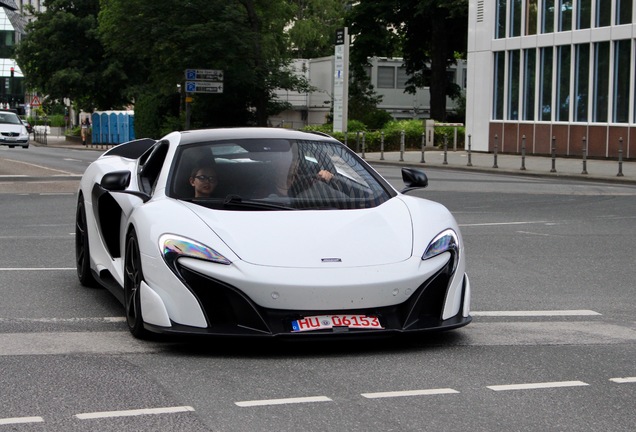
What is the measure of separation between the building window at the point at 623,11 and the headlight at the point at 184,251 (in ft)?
118

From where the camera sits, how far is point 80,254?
32.7ft

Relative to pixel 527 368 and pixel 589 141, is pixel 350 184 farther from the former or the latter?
pixel 589 141

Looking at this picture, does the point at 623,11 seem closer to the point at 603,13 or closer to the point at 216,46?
the point at 603,13

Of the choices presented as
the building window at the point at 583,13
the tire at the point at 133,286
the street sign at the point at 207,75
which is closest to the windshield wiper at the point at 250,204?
the tire at the point at 133,286

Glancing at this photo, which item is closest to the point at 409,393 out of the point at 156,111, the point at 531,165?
the point at 531,165

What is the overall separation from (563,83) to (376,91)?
33.4 meters

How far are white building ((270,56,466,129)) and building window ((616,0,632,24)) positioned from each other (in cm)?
Result: 2865

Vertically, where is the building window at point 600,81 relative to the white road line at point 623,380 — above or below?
above

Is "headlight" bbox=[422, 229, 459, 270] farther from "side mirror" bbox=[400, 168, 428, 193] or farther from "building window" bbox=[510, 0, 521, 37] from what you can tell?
"building window" bbox=[510, 0, 521, 37]

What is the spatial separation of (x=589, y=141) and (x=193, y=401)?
3848 centimetres

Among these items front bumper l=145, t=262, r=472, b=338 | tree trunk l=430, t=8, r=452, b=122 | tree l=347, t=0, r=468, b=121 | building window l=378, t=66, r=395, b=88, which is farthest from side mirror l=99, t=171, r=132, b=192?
building window l=378, t=66, r=395, b=88

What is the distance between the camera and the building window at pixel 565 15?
43.8m

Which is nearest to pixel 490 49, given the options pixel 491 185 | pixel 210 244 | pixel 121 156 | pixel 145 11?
pixel 145 11

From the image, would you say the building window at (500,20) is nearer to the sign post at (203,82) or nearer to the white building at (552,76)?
the white building at (552,76)
